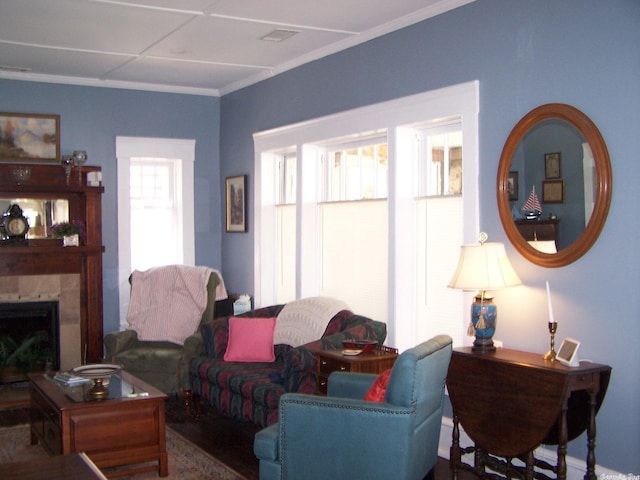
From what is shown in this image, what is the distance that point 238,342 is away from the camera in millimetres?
5633

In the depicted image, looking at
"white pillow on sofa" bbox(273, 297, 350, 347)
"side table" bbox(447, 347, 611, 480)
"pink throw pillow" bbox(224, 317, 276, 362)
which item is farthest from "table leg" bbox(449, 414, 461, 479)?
"pink throw pillow" bbox(224, 317, 276, 362)

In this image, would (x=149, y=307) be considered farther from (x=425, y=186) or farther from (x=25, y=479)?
(x=25, y=479)

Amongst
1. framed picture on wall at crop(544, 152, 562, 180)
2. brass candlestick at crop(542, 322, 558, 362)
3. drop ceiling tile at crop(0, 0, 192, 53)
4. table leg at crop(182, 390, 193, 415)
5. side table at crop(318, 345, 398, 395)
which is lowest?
→ table leg at crop(182, 390, 193, 415)

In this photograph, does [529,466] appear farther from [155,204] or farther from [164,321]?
[155,204]

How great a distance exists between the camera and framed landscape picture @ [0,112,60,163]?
Answer: 668cm

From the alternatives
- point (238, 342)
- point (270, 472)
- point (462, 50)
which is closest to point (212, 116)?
point (238, 342)

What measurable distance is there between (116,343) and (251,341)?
120cm

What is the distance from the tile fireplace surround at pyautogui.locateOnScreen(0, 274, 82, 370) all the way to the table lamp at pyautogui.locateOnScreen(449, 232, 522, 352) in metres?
4.01

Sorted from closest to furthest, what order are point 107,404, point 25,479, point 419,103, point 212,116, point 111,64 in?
point 25,479 → point 107,404 → point 419,103 → point 111,64 → point 212,116

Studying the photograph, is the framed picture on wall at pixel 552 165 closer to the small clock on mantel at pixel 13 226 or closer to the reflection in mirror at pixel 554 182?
the reflection in mirror at pixel 554 182

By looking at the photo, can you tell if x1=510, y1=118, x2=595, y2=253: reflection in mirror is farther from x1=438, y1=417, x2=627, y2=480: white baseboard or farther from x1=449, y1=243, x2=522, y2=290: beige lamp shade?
x1=438, y1=417, x2=627, y2=480: white baseboard

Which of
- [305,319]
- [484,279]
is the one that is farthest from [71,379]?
[484,279]

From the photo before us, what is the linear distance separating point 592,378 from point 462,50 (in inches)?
81.0

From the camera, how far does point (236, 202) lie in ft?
23.9
